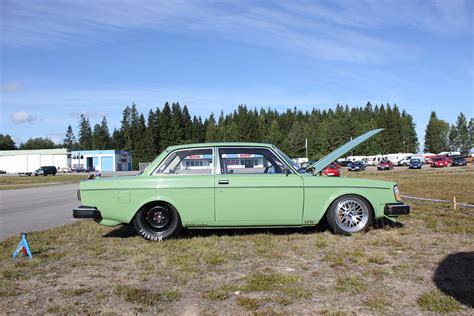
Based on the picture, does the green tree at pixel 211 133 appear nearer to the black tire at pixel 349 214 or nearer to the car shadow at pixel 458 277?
the black tire at pixel 349 214

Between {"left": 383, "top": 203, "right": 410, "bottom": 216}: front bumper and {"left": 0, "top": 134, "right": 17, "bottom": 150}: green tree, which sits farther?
{"left": 0, "top": 134, "right": 17, "bottom": 150}: green tree

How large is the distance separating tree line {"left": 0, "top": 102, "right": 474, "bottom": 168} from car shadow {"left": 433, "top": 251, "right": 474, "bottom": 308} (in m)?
105

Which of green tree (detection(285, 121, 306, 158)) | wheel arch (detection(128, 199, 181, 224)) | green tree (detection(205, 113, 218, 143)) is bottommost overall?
wheel arch (detection(128, 199, 181, 224))

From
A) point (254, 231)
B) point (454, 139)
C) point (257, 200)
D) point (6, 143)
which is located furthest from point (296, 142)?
point (257, 200)

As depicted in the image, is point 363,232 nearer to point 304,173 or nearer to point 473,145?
point 304,173

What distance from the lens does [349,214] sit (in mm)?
6496

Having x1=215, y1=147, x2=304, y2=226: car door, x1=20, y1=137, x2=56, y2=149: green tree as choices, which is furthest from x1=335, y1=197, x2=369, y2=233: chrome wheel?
x1=20, y1=137, x2=56, y2=149: green tree

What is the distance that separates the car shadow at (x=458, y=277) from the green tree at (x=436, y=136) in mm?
132736

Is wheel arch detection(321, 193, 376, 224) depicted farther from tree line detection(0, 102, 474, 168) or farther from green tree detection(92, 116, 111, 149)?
green tree detection(92, 116, 111, 149)

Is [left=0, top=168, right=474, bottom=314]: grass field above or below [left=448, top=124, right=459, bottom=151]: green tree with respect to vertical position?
below

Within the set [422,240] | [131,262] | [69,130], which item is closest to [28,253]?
[131,262]

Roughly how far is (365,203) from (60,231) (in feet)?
18.4

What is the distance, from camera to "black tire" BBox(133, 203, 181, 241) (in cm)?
632

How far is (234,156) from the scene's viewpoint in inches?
261
